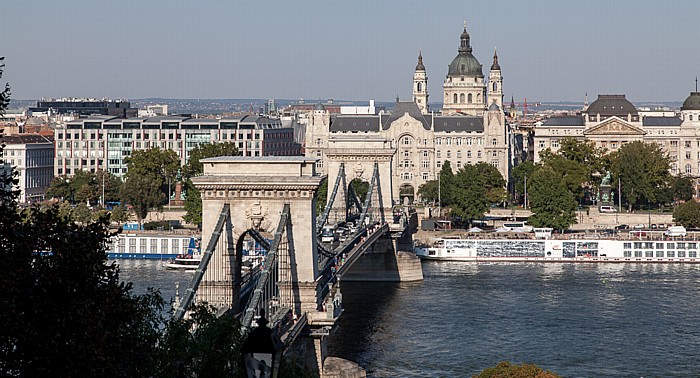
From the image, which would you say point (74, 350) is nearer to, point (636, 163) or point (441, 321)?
point (441, 321)

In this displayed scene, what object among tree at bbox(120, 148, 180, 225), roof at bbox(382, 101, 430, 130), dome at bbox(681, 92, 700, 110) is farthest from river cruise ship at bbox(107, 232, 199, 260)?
dome at bbox(681, 92, 700, 110)

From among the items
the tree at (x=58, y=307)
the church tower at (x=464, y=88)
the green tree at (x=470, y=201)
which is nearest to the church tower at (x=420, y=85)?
the church tower at (x=464, y=88)

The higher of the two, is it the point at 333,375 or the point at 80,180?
the point at 80,180

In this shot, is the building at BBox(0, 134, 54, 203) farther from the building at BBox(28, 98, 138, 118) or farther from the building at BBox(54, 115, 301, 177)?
the building at BBox(28, 98, 138, 118)

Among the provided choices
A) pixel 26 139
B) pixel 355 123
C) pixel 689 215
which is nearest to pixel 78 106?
pixel 26 139

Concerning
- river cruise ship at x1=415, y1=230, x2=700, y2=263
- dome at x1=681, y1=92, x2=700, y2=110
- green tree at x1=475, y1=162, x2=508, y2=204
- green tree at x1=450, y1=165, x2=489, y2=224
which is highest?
dome at x1=681, y1=92, x2=700, y2=110

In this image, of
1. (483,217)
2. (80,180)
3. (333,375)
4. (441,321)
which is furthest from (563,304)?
(80,180)

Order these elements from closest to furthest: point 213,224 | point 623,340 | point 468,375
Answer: point 213,224 → point 468,375 → point 623,340

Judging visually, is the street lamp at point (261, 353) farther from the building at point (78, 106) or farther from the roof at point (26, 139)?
the building at point (78, 106)

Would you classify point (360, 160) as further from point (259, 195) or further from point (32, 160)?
point (32, 160)
